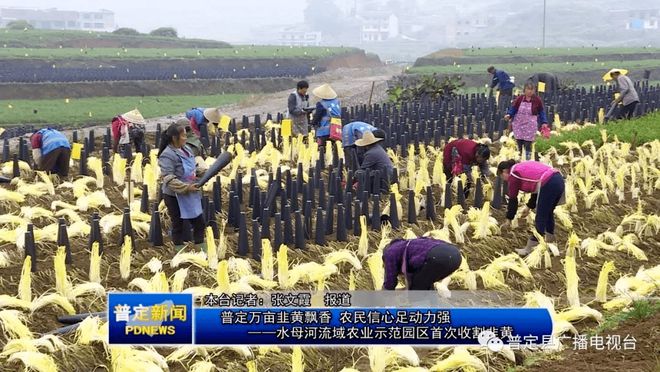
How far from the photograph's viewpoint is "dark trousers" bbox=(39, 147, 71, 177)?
11.6 m

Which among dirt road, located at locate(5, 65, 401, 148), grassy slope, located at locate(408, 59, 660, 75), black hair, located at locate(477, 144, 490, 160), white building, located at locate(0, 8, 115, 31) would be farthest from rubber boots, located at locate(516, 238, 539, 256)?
white building, located at locate(0, 8, 115, 31)

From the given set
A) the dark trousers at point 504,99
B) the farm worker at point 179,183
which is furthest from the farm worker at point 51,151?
the dark trousers at point 504,99

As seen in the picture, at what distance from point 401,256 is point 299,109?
7.69 metres

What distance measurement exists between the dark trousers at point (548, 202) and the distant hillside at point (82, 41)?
170 ft

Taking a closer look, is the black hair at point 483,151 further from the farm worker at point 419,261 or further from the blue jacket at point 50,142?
the blue jacket at point 50,142

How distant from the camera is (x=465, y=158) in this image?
32.1ft

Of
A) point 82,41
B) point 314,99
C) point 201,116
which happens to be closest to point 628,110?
point 314,99

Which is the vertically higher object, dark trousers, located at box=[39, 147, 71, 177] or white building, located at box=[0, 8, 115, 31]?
white building, located at box=[0, 8, 115, 31]

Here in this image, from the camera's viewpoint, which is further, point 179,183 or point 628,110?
point 628,110

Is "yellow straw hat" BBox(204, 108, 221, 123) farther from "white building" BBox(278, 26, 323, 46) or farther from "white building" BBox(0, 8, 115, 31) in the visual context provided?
"white building" BBox(278, 26, 323, 46)

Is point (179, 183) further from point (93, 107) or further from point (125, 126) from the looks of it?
point (93, 107)

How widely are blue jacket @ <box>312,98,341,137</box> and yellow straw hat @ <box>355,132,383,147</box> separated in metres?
2.42

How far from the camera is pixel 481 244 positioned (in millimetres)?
8719

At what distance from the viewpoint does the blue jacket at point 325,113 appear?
12727 mm
